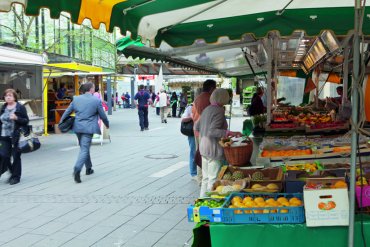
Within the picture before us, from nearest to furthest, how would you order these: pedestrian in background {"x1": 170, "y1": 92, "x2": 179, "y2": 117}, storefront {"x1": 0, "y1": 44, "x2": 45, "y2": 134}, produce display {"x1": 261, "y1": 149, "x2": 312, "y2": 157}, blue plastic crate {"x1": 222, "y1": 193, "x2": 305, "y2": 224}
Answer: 1. blue plastic crate {"x1": 222, "y1": 193, "x2": 305, "y2": 224}
2. produce display {"x1": 261, "y1": 149, "x2": 312, "y2": 157}
3. storefront {"x1": 0, "y1": 44, "x2": 45, "y2": 134}
4. pedestrian in background {"x1": 170, "y1": 92, "x2": 179, "y2": 117}

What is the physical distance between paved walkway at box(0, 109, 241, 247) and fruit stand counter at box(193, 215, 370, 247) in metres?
1.67

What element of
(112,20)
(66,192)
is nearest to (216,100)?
(112,20)

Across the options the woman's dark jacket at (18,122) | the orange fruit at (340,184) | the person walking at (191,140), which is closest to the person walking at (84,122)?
the woman's dark jacket at (18,122)

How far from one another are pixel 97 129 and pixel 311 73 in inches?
415

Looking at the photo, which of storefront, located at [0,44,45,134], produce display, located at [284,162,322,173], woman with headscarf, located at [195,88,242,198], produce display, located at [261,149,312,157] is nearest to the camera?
produce display, located at [284,162,322,173]

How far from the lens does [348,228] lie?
335 cm

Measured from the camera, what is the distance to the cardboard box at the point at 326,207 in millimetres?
3320

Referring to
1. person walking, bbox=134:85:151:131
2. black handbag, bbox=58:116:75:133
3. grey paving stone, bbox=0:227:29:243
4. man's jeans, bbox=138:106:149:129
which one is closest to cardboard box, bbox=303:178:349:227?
grey paving stone, bbox=0:227:29:243

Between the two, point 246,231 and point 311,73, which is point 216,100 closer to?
point 246,231

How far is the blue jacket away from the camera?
852cm

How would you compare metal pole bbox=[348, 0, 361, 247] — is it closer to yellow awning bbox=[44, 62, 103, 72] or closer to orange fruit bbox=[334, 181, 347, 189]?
orange fruit bbox=[334, 181, 347, 189]

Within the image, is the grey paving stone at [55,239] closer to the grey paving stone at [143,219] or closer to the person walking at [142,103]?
the grey paving stone at [143,219]

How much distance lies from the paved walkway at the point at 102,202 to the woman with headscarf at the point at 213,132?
2.65ft

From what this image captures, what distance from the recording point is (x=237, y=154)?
5.82m
